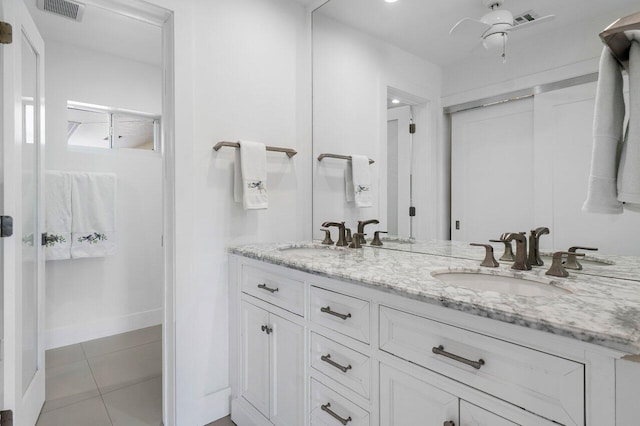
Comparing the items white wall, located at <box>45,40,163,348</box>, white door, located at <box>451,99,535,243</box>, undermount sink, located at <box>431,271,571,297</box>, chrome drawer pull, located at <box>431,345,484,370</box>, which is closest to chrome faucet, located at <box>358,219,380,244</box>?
white door, located at <box>451,99,535,243</box>

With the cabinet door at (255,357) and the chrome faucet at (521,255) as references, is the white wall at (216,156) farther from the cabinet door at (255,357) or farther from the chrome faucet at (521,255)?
the chrome faucet at (521,255)

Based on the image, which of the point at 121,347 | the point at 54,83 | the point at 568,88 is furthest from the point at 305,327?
the point at 54,83

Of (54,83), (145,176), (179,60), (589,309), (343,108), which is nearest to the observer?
(589,309)

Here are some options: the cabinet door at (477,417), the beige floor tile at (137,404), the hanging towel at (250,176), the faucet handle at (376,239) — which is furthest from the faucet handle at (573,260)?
the beige floor tile at (137,404)

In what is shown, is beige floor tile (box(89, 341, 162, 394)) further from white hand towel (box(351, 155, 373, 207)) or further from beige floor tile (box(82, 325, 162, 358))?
white hand towel (box(351, 155, 373, 207))

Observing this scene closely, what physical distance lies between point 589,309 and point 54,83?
361 cm

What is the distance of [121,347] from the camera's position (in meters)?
2.76

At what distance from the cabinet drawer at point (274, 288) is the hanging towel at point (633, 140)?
1.05m

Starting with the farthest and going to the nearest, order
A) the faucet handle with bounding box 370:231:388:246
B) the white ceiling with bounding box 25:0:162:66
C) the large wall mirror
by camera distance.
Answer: the white ceiling with bounding box 25:0:162:66 < the faucet handle with bounding box 370:231:388:246 < the large wall mirror

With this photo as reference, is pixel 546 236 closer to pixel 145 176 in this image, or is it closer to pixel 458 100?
pixel 458 100

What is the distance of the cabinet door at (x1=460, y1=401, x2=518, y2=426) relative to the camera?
0.79 m

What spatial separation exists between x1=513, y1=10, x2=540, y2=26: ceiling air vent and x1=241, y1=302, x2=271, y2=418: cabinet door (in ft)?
5.23

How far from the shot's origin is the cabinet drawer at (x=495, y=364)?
27.3 inches

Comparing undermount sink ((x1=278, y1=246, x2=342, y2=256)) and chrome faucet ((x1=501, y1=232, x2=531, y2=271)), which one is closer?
chrome faucet ((x1=501, y1=232, x2=531, y2=271))
